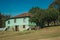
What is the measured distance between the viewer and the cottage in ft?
183

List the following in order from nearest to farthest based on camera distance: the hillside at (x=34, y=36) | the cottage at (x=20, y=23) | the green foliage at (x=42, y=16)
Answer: the hillside at (x=34, y=36)
the green foliage at (x=42, y=16)
the cottage at (x=20, y=23)

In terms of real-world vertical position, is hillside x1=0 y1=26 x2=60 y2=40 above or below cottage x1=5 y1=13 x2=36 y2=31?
below

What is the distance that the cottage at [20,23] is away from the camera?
2194 inches

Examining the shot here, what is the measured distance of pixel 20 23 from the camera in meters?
57.6

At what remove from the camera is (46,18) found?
56000 millimetres

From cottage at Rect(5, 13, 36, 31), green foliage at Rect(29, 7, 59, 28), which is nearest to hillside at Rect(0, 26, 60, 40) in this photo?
green foliage at Rect(29, 7, 59, 28)

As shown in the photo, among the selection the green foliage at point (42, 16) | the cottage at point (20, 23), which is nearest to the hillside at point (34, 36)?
the green foliage at point (42, 16)

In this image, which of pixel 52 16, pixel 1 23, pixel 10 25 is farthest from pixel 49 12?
pixel 1 23

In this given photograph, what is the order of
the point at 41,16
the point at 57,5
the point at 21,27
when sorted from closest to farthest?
1. the point at 41,16
2. the point at 21,27
3. the point at 57,5

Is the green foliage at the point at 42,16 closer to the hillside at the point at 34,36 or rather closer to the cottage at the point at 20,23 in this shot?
the cottage at the point at 20,23

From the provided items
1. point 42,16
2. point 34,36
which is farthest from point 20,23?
point 34,36

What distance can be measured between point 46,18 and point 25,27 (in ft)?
A: 25.8

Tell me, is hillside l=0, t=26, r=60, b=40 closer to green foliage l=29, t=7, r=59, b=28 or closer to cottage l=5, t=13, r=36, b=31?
green foliage l=29, t=7, r=59, b=28

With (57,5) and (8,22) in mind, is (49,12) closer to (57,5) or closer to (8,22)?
(57,5)
